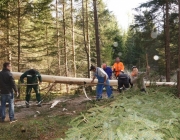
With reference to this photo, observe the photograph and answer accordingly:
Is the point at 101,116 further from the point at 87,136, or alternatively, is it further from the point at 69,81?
the point at 69,81

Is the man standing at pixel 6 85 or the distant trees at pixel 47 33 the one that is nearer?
the man standing at pixel 6 85

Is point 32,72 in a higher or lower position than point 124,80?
higher

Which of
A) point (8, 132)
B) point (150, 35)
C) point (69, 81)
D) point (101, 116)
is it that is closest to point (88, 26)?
point (150, 35)

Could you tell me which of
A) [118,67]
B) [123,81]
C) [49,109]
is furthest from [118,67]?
[49,109]

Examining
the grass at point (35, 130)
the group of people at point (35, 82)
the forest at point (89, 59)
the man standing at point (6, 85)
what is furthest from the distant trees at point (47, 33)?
the grass at point (35, 130)

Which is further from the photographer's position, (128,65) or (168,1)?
(128,65)

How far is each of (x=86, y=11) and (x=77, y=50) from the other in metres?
5.50

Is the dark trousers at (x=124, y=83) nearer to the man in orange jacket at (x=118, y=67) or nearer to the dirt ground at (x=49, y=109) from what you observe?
the dirt ground at (x=49, y=109)

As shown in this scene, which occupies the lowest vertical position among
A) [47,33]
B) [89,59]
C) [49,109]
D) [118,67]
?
[49,109]

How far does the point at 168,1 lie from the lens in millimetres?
17453

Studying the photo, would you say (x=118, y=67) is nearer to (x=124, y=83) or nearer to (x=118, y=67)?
(x=118, y=67)

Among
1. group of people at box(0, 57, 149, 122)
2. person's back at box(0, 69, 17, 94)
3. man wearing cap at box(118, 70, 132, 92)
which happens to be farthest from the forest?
person's back at box(0, 69, 17, 94)

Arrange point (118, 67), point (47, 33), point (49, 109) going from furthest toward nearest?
point (47, 33) < point (118, 67) < point (49, 109)

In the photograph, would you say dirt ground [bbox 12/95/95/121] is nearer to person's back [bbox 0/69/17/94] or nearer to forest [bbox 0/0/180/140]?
forest [bbox 0/0/180/140]
